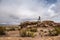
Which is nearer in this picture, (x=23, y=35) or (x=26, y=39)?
(x=26, y=39)

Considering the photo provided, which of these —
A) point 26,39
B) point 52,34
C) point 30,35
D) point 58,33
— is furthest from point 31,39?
point 58,33

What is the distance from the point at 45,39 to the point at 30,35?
326 cm

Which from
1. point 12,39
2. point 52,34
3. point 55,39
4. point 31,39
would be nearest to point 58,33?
point 52,34

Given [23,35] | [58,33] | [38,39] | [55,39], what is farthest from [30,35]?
[58,33]

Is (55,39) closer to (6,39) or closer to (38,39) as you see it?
(38,39)

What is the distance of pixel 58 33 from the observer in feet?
88.4

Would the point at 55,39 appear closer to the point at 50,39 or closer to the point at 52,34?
the point at 50,39

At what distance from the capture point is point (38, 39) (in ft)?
69.9

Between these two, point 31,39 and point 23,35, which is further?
point 23,35

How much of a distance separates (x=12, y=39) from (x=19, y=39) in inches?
37.7

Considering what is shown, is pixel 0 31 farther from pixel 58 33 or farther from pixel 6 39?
pixel 58 33

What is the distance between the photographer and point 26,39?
21000mm

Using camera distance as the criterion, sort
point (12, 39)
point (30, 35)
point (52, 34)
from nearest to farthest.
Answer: point (12, 39), point (30, 35), point (52, 34)

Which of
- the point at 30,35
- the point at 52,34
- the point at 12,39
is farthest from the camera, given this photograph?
the point at 52,34
